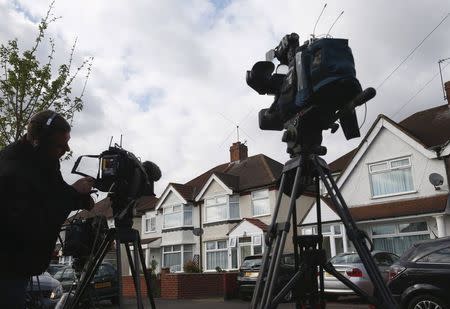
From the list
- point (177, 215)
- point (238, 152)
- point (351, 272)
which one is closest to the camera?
point (351, 272)

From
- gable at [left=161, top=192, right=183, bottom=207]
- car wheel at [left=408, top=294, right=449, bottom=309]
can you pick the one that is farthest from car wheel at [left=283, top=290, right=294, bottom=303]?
gable at [left=161, top=192, right=183, bottom=207]

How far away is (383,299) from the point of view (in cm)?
264

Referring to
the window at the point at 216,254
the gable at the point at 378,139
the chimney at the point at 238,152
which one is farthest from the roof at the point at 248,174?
the gable at the point at 378,139

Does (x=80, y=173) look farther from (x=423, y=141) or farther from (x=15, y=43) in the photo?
(x=423, y=141)

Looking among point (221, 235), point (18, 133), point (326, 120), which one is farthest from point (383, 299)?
point (221, 235)

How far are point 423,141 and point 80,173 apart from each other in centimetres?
1893

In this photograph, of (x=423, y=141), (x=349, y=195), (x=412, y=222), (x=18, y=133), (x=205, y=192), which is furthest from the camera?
(x=205, y=192)

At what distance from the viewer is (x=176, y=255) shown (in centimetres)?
3194

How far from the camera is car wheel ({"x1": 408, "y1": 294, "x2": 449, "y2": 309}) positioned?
722 centimetres

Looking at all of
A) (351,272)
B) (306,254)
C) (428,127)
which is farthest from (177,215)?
(306,254)

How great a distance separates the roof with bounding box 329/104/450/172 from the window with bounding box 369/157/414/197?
3.97 ft

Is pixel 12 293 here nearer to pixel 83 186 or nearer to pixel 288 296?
pixel 83 186

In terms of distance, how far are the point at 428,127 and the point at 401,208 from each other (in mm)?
5072

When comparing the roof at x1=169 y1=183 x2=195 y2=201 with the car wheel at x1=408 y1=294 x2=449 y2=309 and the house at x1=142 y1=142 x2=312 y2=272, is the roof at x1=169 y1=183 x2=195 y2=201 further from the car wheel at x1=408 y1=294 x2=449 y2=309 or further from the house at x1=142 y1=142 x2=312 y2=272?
the car wheel at x1=408 y1=294 x2=449 y2=309
